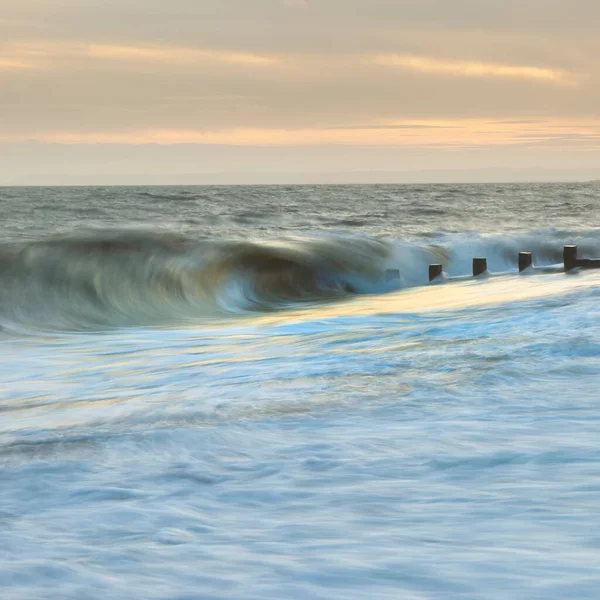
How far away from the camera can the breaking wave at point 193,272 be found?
1307 cm

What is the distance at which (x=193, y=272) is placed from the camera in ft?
54.2

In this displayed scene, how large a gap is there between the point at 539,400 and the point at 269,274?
12.1 metres

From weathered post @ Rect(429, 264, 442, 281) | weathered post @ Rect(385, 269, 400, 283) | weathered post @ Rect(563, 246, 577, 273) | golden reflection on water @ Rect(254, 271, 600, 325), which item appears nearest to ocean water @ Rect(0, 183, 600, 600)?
golden reflection on water @ Rect(254, 271, 600, 325)

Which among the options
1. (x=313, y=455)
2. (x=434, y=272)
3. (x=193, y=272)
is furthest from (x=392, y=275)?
(x=313, y=455)

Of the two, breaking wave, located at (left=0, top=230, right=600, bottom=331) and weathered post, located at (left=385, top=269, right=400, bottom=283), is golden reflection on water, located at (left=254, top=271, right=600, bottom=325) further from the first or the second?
weathered post, located at (left=385, top=269, right=400, bottom=283)

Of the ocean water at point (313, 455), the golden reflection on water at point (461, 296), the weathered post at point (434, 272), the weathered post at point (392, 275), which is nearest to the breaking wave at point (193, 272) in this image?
the weathered post at point (392, 275)

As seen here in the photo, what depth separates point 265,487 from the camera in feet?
12.0

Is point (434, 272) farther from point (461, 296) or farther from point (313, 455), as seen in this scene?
point (313, 455)

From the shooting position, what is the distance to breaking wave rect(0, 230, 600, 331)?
1307 cm

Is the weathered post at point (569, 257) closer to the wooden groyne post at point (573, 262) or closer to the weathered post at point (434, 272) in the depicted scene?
the wooden groyne post at point (573, 262)

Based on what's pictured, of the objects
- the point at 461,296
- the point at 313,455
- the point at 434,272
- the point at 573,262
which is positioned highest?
the point at 573,262

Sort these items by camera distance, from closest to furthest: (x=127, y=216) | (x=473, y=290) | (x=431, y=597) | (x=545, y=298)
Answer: (x=431, y=597), (x=545, y=298), (x=473, y=290), (x=127, y=216)

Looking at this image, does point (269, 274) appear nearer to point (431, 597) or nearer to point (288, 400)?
point (288, 400)

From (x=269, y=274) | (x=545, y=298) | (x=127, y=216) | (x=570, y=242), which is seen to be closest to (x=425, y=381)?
(x=545, y=298)
